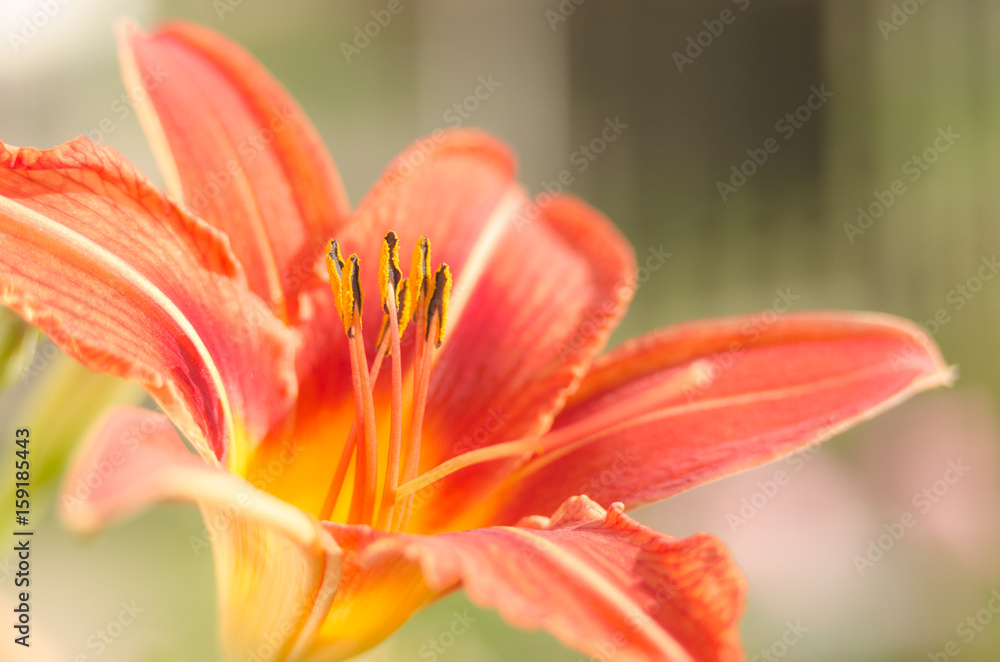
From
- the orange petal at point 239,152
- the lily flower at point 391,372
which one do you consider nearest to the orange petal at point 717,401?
the lily flower at point 391,372

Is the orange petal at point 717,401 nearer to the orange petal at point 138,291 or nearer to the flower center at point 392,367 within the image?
the flower center at point 392,367

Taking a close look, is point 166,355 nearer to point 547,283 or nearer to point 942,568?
point 547,283

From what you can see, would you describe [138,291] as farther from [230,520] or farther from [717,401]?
[717,401]

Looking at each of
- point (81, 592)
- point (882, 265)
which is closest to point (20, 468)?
point (81, 592)

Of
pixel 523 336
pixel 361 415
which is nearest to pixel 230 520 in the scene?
pixel 361 415

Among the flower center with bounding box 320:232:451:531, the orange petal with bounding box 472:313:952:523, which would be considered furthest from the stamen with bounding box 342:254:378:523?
the orange petal with bounding box 472:313:952:523

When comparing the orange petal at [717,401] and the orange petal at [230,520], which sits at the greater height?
the orange petal at [717,401]
